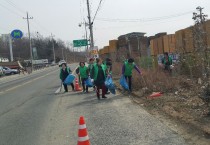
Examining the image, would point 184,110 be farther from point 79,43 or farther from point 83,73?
point 79,43

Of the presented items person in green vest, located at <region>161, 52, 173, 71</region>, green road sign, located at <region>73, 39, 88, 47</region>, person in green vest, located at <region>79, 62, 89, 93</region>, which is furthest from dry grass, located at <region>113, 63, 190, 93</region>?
green road sign, located at <region>73, 39, 88, 47</region>

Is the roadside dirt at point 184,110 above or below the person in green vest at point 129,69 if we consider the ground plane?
below

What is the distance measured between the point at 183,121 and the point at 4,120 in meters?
5.34

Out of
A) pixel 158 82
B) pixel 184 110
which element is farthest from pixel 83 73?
pixel 184 110

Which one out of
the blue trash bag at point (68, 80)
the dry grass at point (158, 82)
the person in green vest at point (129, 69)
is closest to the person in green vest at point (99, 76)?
the person in green vest at point (129, 69)

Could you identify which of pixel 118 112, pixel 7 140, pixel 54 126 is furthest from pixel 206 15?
pixel 7 140

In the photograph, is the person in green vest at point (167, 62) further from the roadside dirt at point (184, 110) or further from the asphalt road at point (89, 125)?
the asphalt road at point (89, 125)

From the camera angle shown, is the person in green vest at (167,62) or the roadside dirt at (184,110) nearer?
the roadside dirt at (184,110)

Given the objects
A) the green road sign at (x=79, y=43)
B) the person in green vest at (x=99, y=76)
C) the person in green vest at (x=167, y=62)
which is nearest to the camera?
the person in green vest at (x=99, y=76)

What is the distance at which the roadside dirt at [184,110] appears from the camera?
26.5 ft

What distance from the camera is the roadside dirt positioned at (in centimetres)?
807

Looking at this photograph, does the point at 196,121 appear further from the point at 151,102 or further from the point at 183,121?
the point at 151,102

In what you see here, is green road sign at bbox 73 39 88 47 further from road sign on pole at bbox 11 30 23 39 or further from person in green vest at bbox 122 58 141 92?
person in green vest at bbox 122 58 141 92

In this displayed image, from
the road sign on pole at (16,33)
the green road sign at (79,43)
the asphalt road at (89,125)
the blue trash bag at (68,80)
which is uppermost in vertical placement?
the road sign on pole at (16,33)
